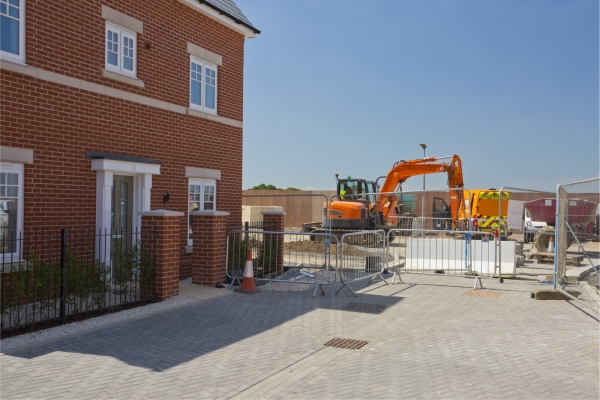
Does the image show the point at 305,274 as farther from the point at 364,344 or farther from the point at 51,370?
the point at 51,370

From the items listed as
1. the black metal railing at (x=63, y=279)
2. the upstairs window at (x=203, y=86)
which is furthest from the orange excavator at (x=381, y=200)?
the black metal railing at (x=63, y=279)

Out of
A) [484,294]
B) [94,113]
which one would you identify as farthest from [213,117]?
[484,294]

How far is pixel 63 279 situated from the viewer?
26.8 feet

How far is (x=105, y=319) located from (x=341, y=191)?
16284 millimetres

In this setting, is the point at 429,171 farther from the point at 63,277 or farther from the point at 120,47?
the point at 63,277

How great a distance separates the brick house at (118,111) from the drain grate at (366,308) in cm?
469

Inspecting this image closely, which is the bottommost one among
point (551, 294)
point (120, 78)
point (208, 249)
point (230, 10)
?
point (551, 294)

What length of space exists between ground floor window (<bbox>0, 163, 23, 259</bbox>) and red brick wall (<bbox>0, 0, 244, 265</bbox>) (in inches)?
5.7

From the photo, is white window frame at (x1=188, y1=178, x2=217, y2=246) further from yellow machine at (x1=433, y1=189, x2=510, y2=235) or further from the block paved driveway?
yellow machine at (x1=433, y1=189, x2=510, y2=235)

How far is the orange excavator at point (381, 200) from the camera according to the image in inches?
803

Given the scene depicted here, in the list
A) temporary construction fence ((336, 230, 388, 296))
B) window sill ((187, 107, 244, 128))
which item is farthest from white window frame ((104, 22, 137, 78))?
temporary construction fence ((336, 230, 388, 296))

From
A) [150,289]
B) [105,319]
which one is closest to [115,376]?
[105,319]

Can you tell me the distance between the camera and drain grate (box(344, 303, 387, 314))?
378 inches

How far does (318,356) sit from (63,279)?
4.06 meters
